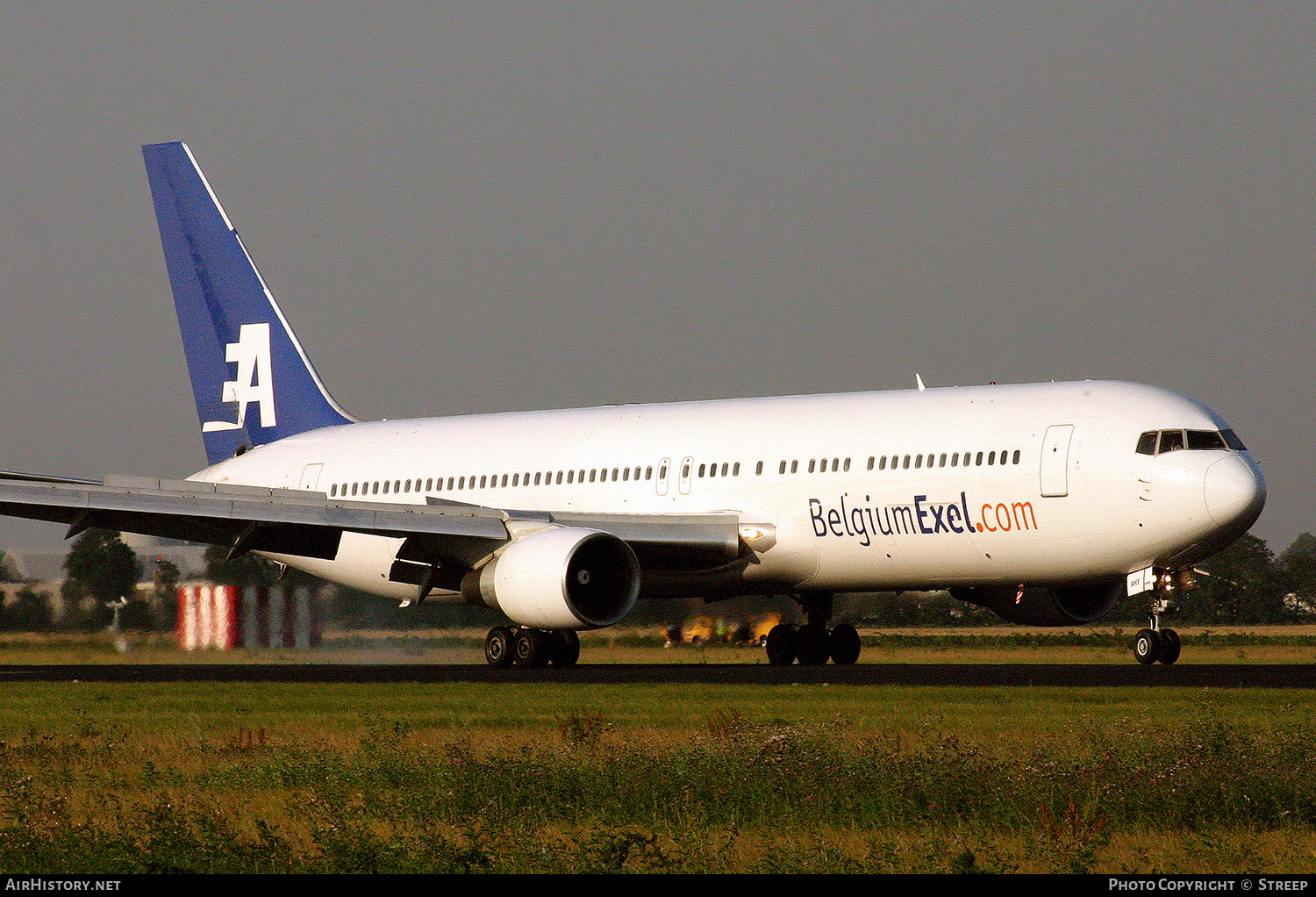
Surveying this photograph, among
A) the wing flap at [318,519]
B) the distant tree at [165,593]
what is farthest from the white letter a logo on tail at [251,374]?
the wing flap at [318,519]

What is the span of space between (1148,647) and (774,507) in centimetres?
569

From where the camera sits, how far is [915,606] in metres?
31.3

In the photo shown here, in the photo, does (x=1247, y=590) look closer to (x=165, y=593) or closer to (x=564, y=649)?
(x=564, y=649)

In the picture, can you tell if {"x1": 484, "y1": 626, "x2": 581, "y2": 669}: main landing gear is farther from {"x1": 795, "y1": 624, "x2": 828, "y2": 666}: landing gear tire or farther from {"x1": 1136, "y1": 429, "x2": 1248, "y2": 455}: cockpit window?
{"x1": 1136, "y1": 429, "x2": 1248, "y2": 455}: cockpit window

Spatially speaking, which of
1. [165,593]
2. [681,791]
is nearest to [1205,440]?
[681,791]

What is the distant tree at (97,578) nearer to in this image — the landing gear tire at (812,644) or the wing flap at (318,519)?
the wing flap at (318,519)

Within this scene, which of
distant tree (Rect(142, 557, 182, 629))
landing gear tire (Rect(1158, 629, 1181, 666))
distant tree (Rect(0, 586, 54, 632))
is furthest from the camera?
distant tree (Rect(0, 586, 54, 632))

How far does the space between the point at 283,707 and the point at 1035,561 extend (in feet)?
34.3

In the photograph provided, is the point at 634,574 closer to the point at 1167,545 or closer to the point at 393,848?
the point at 1167,545

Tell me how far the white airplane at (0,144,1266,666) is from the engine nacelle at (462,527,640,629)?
0.12ft

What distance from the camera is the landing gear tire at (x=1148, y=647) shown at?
Answer: 24.2 metres

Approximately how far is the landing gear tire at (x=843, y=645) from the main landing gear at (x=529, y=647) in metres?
4.56

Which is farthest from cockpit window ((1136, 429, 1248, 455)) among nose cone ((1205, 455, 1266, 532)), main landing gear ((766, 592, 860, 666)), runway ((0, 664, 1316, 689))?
main landing gear ((766, 592, 860, 666))

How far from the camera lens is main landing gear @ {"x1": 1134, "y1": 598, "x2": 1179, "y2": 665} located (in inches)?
953
